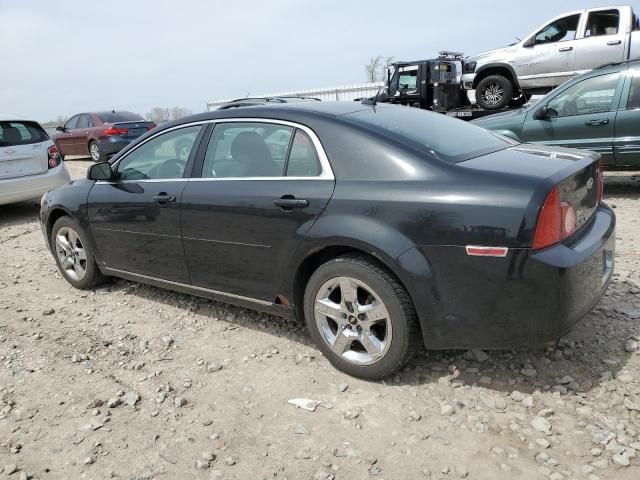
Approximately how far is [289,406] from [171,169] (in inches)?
77.8

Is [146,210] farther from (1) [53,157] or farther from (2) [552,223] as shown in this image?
(1) [53,157]

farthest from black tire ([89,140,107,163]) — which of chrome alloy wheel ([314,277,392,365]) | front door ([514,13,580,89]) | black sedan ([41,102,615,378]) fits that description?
chrome alloy wheel ([314,277,392,365])

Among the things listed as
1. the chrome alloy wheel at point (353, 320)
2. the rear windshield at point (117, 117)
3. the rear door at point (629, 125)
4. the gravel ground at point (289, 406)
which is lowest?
the gravel ground at point (289, 406)

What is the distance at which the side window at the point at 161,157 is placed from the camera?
3816mm

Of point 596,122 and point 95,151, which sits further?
point 95,151

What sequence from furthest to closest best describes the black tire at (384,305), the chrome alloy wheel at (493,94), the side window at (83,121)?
the side window at (83,121) < the chrome alloy wheel at (493,94) < the black tire at (384,305)

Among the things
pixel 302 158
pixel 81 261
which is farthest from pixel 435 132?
pixel 81 261

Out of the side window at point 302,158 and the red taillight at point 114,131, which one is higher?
the red taillight at point 114,131

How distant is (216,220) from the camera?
345cm

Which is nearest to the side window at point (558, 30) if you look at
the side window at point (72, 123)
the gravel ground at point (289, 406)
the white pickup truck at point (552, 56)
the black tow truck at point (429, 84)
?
the white pickup truck at point (552, 56)

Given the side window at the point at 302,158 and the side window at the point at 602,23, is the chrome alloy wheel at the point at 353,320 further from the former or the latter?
the side window at the point at 602,23

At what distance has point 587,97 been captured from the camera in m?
7.27

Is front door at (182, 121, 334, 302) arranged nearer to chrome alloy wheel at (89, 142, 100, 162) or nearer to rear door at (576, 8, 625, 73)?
rear door at (576, 8, 625, 73)

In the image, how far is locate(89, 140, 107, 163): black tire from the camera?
1434 centimetres
